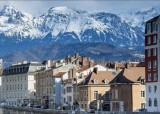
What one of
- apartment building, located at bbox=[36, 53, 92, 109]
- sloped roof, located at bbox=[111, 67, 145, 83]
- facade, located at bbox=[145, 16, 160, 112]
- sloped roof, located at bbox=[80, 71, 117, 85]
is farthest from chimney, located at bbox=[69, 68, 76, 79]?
facade, located at bbox=[145, 16, 160, 112]

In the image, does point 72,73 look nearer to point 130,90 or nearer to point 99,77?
point 99,77

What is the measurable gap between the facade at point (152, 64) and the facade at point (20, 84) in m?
72.0

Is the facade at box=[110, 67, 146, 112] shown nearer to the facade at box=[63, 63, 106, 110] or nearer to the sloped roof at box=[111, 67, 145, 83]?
the sloped roof at box=[111, 67, 145, 83]

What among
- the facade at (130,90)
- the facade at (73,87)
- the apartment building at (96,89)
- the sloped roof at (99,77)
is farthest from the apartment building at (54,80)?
the facade at (130,90)

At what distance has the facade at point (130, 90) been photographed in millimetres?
113250

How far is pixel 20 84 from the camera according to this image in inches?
7269

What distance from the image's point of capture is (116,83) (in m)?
116

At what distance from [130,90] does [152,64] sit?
10.0 m

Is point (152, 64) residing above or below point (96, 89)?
above

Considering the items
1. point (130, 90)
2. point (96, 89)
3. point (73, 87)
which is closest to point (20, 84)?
point (73, 87)

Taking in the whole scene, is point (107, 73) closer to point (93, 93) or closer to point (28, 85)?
point (93, 93)

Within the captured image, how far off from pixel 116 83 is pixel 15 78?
256ft

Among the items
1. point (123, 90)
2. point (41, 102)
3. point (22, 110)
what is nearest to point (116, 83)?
point (123, 90)

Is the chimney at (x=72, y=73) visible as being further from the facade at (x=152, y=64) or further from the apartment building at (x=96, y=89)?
the facade at (x=152, y=64)
